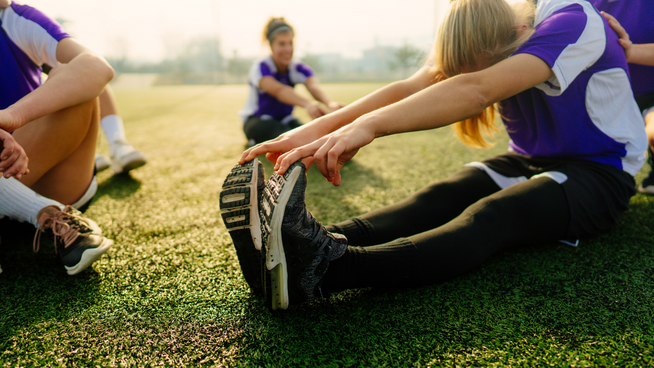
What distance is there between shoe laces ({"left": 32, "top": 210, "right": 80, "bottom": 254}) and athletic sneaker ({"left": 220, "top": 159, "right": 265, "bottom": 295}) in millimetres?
568

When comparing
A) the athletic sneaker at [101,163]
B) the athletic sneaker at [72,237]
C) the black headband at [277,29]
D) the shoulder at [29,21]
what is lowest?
the athletic sneaker at [101,163]

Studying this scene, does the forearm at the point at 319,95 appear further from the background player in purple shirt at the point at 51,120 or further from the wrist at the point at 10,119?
the wrist at the point at 10,119

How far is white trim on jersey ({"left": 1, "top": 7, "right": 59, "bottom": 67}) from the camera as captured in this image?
118 cm

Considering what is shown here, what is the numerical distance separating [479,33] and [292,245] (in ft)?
2.37

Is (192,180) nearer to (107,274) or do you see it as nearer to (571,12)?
(107,274)

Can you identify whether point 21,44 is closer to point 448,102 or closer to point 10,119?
point 10,119

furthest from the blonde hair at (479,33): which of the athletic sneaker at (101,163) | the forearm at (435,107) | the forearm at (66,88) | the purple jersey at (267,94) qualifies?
A: the purple jersey at (267,94)

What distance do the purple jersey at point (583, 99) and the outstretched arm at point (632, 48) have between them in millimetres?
52

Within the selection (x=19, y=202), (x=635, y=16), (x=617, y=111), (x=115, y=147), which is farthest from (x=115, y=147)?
(x=635, y=16)

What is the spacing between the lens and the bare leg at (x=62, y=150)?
1165mm

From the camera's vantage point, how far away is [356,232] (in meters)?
1.01

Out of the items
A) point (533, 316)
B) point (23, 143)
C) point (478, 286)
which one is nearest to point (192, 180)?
point (23, 143)

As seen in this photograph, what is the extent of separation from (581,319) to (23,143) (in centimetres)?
164

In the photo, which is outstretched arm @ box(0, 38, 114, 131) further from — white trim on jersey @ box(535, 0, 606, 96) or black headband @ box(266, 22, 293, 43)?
black headband @ box(266, 22, 293, 43)
